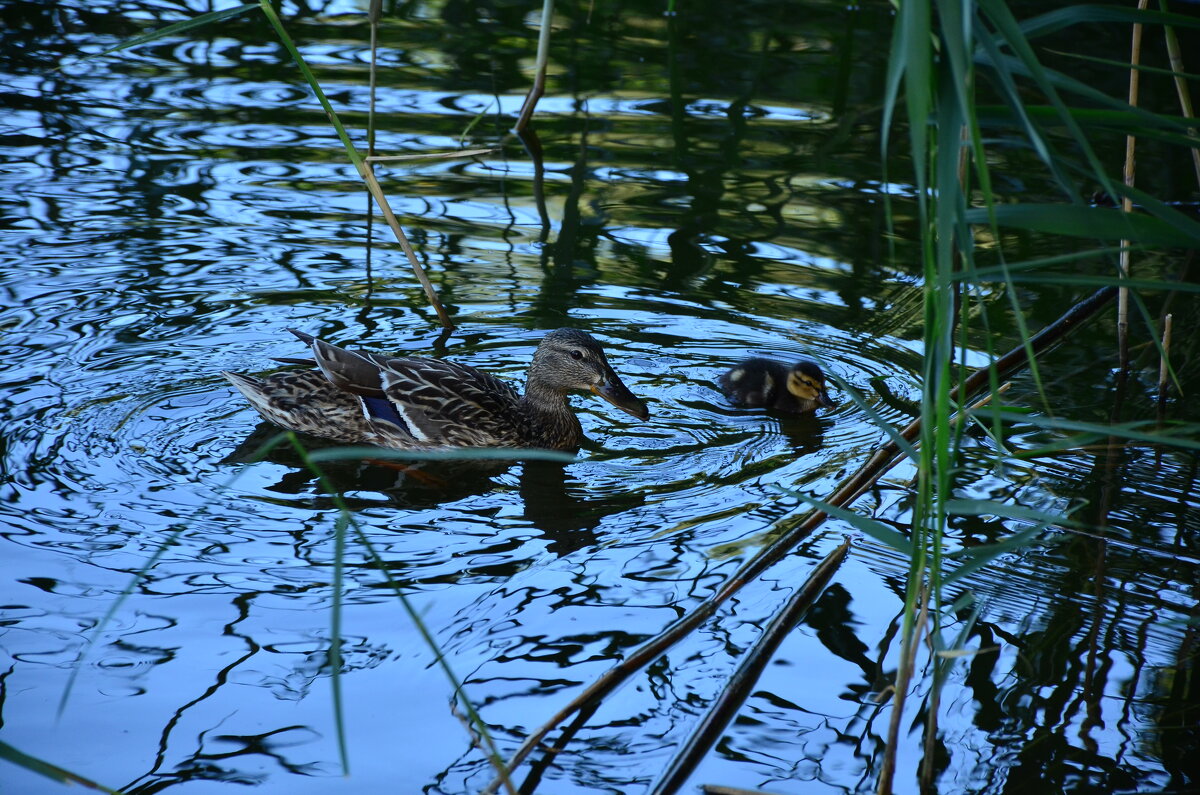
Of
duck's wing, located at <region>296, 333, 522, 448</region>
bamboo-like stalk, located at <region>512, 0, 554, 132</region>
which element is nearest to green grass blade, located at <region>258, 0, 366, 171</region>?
duck's wing, located at <region>296, 333, 522, 448</region>

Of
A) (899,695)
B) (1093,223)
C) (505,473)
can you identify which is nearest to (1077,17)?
(1093,223)

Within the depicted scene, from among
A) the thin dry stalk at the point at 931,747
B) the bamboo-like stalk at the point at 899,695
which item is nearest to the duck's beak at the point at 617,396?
the thin dry stalk at the point at 931,747

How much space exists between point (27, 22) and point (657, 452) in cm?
714

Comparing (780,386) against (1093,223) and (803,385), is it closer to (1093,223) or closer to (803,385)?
(803,385)

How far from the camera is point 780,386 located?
5227 millimetres

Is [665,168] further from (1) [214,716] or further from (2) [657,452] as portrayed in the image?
(1) [214,716]

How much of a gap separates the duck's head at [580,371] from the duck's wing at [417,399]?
0.28 meters

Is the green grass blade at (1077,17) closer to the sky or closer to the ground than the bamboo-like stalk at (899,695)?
closer to the sky

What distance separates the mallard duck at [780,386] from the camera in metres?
5.18

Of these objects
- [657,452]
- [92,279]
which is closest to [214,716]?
[657,452]

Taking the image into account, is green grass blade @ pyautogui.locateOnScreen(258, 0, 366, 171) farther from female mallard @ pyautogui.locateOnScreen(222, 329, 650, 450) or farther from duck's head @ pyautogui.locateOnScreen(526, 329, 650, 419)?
duck's head @ pyautogui.locateOnScreen(526, 329, 650, 419)

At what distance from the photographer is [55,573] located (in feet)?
11.6

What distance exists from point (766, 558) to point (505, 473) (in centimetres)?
126

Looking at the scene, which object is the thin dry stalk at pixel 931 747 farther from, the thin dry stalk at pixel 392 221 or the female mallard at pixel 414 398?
the thin dry stalk at pixel 392 221
